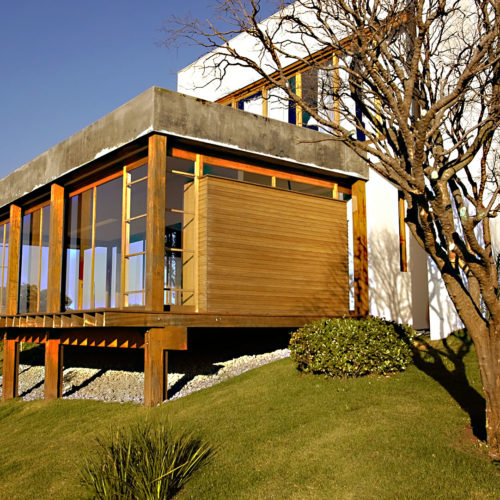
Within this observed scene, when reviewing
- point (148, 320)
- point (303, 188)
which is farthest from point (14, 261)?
point (303, 188)

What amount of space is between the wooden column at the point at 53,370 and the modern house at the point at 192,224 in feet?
0.08

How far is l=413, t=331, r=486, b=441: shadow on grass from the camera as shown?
24.5 feet

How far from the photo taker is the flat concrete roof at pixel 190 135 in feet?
35.1

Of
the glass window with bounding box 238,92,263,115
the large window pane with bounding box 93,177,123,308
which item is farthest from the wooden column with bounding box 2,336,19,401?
the glass window with bounding box 238,92,263,115

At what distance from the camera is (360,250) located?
1362 centimetres

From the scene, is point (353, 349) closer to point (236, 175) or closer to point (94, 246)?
point (236, 175)

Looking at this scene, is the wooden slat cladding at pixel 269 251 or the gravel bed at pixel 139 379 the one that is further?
the gravel bed at pixel 139 379

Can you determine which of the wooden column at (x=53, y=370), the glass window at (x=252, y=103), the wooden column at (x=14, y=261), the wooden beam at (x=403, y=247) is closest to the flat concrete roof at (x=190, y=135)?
the wooden column at (x=14, y=261)

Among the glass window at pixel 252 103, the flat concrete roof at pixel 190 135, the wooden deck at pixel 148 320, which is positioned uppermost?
the glass window at pixel 252 103

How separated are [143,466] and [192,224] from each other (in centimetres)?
540

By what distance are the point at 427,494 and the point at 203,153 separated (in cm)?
763

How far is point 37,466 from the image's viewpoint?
28.0ft

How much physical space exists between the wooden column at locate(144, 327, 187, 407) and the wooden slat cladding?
2.91ft

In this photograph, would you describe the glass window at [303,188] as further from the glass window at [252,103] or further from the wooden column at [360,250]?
the glass window at [252,103]
